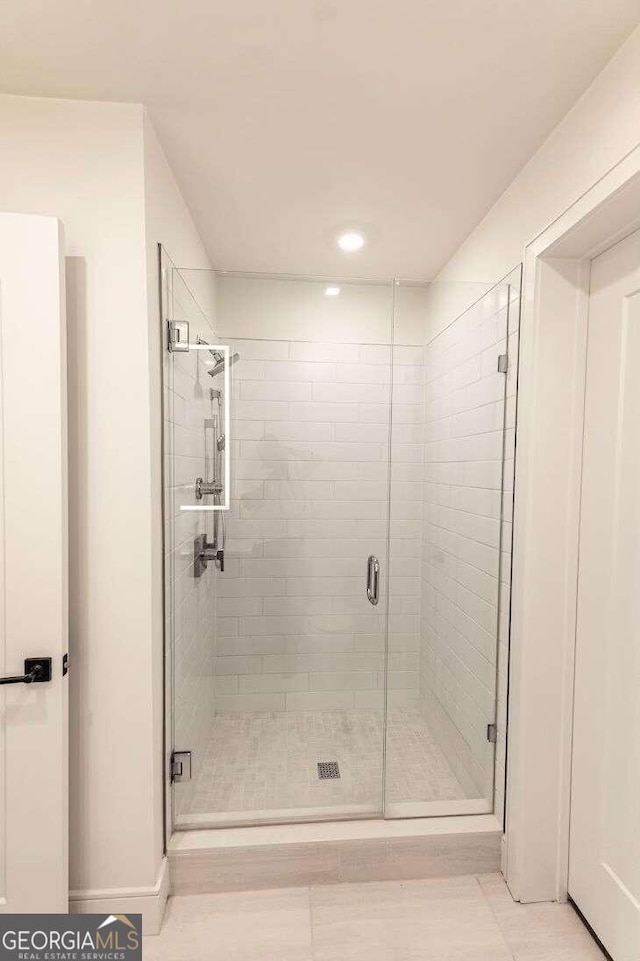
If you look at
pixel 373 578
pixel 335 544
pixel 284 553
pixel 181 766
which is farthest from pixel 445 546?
pixel 181 766

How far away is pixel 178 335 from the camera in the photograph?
64.9 inches

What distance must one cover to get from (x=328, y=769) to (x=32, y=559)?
1.40 metres

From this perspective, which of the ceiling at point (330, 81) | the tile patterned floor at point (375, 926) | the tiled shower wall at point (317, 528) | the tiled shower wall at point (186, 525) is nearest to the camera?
the ceiling at point (330, 81)

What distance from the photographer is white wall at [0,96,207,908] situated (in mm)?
1368

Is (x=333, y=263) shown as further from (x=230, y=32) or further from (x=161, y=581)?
(x=161, y=581)

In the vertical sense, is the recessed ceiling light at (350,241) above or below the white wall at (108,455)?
above

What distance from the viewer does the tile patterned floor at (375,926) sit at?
1.40 metres

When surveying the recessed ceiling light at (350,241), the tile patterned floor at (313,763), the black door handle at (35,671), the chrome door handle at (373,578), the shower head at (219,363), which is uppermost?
the recessed ceiling light at (350,241)

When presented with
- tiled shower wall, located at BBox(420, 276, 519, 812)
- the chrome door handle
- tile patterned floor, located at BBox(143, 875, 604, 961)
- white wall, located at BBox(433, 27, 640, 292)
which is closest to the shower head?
tiled shower wall, located at BBox(420, 276, 519, 812)

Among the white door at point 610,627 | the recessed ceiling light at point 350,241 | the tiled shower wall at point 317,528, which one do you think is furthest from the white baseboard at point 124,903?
the recessed ceiling light at point 350,241

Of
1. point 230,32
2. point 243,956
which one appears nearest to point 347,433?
point 230,32

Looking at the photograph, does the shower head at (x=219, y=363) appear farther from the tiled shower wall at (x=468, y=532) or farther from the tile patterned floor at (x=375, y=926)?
the tile patterned floor at (x=375, y=926)

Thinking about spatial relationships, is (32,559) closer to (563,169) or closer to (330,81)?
(330,81)

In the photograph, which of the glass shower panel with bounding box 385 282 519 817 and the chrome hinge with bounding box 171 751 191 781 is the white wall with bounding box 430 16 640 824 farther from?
the chrome hinge with bounding box 171 751 191 781
